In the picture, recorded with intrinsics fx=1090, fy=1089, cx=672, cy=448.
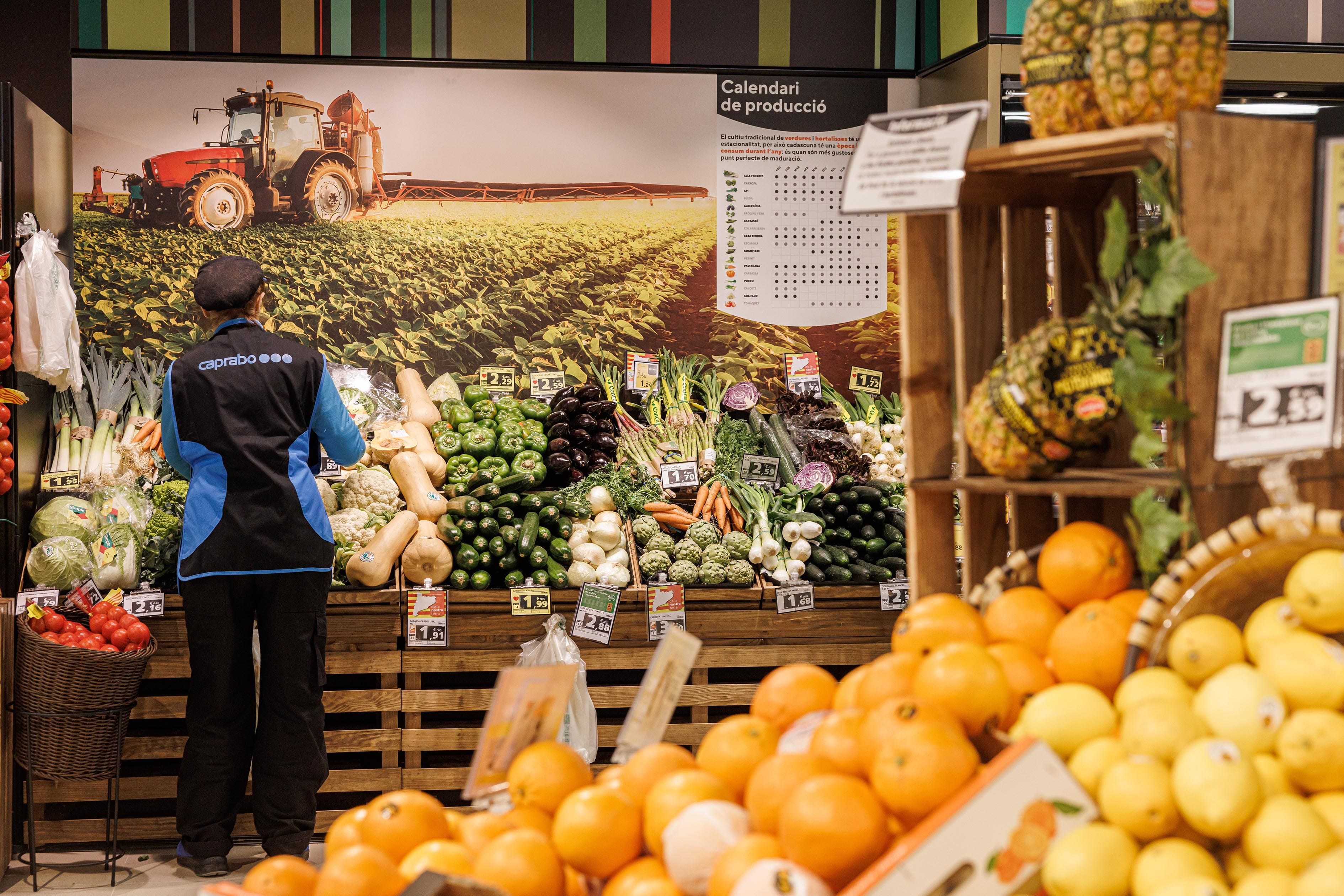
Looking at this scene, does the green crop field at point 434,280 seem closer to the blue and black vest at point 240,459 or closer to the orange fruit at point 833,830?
the blue and black vest at point 240,459

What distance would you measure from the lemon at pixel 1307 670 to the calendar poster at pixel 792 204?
12.8 ft

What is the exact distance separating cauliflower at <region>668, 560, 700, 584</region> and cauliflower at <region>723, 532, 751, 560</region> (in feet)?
0.50

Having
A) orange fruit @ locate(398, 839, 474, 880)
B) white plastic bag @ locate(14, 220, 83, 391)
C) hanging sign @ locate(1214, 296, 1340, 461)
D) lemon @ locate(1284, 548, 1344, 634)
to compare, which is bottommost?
orange fruit @ locate(398, 839, 474, 880)

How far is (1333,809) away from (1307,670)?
0.17 metres

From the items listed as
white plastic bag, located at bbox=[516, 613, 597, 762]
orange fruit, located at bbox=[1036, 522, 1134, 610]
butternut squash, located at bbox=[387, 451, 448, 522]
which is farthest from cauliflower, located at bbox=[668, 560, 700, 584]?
orange fruit, located at bbox=[1036, 522, 1134, 610]

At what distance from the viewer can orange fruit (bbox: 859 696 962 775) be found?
134 cm

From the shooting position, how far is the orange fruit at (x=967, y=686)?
1.41 meters

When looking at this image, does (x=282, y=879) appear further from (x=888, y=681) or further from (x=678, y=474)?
(x=678, y=474)

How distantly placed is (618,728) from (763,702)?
95.9 inches

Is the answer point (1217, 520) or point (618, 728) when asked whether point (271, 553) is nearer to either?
point (618, 728)

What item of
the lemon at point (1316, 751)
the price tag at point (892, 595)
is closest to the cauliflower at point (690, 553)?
the price tag at point (892, 595)

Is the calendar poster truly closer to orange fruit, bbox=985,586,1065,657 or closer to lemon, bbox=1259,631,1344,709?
orange fruit, bbox=985,586,1065,657

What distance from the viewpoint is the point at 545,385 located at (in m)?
5.04

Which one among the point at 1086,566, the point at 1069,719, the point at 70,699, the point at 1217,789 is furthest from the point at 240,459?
the point at 1217,789
